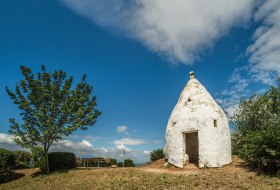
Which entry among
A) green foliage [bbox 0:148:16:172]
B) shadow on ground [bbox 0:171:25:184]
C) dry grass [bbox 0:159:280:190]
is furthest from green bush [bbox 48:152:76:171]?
dry grass [bbox 0:159:280:190]

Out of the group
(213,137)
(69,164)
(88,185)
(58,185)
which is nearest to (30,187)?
(58,185)

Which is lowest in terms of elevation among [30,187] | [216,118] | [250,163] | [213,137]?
[30,187]

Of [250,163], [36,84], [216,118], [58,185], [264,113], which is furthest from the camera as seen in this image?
[264,113]

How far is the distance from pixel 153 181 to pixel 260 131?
36.7 feet

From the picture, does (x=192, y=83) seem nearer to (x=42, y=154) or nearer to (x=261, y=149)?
(x=261, y=149)

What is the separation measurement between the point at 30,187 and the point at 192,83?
1325cm

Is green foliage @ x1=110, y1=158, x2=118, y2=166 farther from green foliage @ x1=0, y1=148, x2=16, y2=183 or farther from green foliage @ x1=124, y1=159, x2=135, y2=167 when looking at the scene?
green foliage @ x1=0, y1=148, x2=16, y2=183

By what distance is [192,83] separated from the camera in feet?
67.0

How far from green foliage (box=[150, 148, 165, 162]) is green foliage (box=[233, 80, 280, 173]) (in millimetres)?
6592

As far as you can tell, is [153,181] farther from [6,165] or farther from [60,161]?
[6,165]

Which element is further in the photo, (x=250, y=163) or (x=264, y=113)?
(x=264, y=113)

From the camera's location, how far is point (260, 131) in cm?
2014

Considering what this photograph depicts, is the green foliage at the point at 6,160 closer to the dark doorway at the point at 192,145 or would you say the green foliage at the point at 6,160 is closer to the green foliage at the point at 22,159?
the green foliage at the point at 22,159

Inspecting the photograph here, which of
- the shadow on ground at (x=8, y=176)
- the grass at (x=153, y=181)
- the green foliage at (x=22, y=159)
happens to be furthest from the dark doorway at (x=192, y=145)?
the green foliage at (x=22, y=159)
